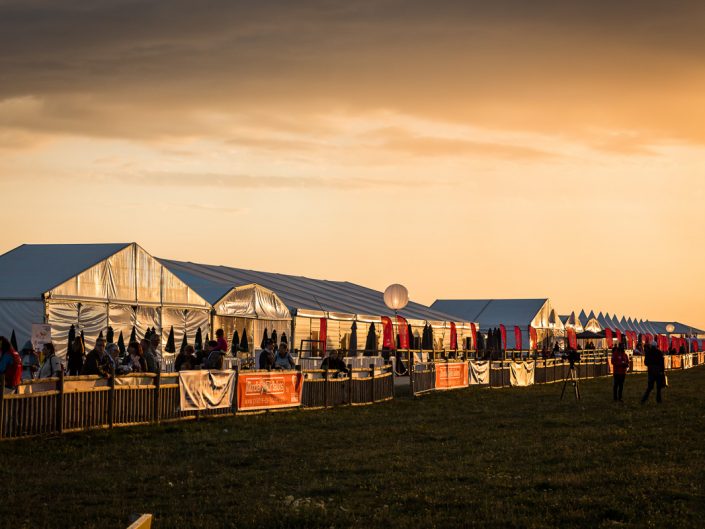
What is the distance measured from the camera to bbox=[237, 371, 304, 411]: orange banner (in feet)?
78.9

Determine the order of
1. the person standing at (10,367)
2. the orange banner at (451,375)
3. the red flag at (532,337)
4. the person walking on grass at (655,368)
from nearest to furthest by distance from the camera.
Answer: the person standing at (10,367), the person walking on grass at (655,368), the orange banner at (451,375), the red flag at (532,337)

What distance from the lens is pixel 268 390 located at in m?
24.8

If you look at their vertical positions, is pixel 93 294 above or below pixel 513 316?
below

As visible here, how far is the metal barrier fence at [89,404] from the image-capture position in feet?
58.7

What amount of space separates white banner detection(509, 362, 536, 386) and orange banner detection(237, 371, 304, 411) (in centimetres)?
1817

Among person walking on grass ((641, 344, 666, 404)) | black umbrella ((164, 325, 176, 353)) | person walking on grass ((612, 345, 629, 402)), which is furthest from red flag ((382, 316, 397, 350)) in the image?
person walking on grass ((641, 344, 666, 404))

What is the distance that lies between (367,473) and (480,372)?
2545 centimetres

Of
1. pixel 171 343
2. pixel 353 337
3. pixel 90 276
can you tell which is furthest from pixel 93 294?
pixel 353 337

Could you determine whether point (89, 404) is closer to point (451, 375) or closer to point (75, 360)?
point (75, 360)

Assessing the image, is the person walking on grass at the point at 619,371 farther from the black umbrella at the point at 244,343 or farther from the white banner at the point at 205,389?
the black umbrella at the point at 244,343

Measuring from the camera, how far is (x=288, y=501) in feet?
39.2

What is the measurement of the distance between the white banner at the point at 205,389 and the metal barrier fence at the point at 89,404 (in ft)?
0.54

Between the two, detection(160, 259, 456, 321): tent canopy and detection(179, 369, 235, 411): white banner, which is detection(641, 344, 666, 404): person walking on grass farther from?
detection(160, 259, 456, 321): tent canopy

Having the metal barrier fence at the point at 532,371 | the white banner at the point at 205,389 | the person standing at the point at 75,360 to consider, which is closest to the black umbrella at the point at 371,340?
the metal barrier fence at the point at 532,371
